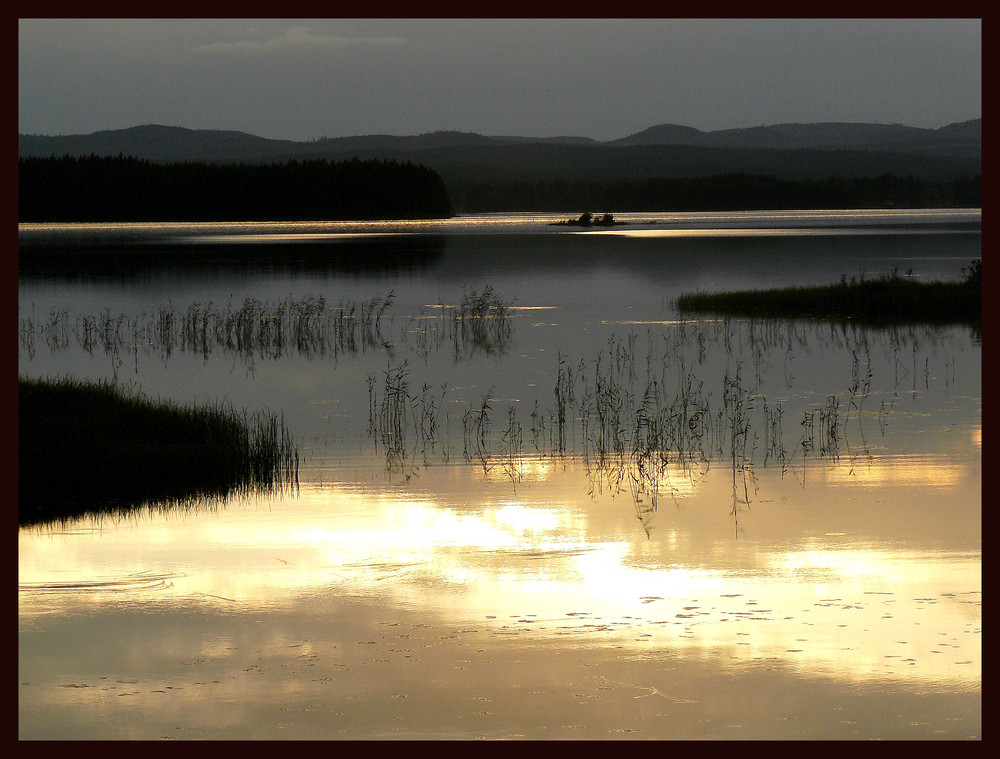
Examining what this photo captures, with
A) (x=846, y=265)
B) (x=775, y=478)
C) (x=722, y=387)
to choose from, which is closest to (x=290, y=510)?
(x=775, y=478)

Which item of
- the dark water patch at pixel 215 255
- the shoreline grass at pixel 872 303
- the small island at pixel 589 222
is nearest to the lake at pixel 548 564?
the shoreline grass at pixel 872 303

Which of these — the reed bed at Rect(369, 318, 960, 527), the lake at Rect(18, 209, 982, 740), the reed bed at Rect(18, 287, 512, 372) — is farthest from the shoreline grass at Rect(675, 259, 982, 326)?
the reed bed at Rect(18, 287, 512, 372)

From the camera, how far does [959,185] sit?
180 meters

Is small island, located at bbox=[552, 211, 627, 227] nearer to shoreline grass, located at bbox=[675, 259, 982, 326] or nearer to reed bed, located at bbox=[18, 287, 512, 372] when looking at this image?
shoreline grass, located at bbox=[675, 259, 982, 326]

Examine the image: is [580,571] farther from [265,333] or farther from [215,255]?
[215,255]

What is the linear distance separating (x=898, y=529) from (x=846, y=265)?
4633 centimetres

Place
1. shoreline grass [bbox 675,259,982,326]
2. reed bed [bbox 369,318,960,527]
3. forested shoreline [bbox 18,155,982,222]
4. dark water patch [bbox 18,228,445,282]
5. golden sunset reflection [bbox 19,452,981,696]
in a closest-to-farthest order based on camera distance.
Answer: golden sunset reflection [bbox 19,452,981,696] < reed bed [bbox 369,318,960,527] < shoreline grass [bbox 675,259,982,326] < dark water patch [bbox 18,228,445,282] < forested shoreline [bbox 18,155,982,222]

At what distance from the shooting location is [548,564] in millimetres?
11672

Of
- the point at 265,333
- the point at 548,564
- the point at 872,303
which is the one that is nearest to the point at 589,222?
the point at 872,303

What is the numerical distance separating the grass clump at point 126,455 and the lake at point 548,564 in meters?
0.59

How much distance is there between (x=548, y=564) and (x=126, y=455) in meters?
6.58

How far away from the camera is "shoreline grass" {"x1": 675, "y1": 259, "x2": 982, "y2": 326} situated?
33.4 meters

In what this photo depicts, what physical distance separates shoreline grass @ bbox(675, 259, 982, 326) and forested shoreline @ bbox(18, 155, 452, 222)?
388 feet

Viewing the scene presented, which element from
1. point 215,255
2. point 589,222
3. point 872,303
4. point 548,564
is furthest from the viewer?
point 589,222
